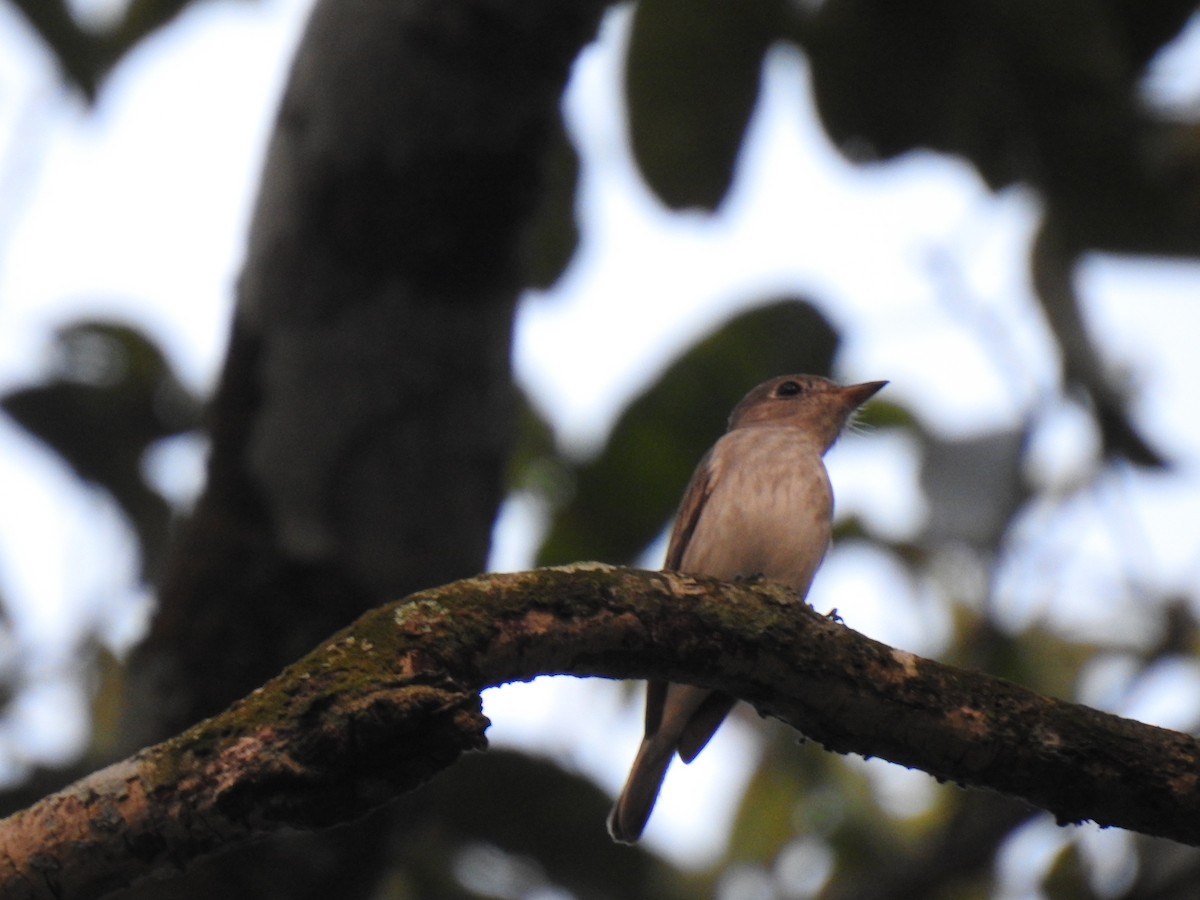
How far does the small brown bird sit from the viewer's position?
4.57 meters

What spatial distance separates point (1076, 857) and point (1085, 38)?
2.62m

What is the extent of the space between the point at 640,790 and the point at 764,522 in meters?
0.91

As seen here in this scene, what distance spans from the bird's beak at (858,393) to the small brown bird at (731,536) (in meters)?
0.02

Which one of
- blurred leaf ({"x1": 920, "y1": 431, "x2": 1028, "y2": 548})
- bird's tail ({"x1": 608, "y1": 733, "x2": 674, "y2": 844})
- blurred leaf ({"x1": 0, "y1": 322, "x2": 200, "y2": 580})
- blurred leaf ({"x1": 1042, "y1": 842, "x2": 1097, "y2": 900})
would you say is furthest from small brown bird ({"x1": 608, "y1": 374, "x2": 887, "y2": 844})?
blurred leaf ({"x1": 0, "y1": 322, "x2": 200, "y2": 580})

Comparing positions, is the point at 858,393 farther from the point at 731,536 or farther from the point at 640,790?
the point at 640,790

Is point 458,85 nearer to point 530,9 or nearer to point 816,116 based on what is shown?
point 530,9

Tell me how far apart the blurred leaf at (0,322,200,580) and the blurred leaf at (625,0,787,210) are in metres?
1.93

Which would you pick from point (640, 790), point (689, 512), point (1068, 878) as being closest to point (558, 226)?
point (689, 512)

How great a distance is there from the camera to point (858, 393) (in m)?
5.72

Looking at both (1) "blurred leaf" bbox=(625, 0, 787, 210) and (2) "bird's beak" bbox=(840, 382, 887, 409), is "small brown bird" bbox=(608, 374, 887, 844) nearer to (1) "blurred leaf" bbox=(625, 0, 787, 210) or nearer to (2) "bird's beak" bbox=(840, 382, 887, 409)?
(2) "bird's beak" bbox=(840, 382, 887, 409)

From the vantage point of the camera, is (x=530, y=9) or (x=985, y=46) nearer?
(x=530, y=9)

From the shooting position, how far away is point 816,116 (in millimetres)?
4770

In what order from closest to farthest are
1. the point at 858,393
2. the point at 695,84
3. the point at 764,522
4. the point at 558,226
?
the point at 695,84, the point at 764,522, the point at 558,226, the point at 858,393

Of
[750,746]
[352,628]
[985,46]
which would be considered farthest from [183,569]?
[750,746]
